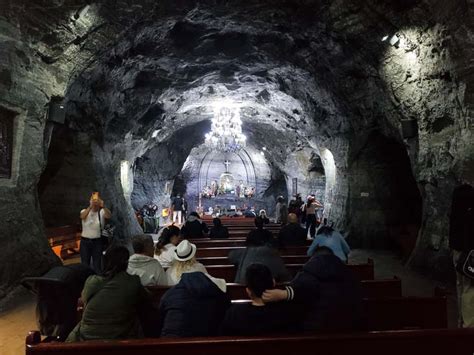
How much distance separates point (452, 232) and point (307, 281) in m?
1.95

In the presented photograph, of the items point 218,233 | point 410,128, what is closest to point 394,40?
point 410,128

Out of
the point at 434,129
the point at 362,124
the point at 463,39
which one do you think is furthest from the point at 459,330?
the point at 362,124

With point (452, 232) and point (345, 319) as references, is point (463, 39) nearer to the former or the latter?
point (452, 232)

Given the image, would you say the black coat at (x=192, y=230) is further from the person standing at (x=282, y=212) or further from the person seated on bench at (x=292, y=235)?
the person standing at (x=282, y=212)

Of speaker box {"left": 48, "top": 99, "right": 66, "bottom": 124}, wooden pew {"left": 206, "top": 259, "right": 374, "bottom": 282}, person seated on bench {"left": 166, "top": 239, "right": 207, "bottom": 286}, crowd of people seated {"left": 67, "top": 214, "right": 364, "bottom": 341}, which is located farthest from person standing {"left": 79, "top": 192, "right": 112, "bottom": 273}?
crowd of people seated {"left": 67, "top": 214, "right": 364, "bottom": 341}

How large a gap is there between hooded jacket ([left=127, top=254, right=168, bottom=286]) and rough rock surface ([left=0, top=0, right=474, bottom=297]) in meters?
2.91

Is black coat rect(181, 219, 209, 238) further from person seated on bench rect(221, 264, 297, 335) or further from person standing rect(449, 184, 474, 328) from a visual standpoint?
person seated on bench rect(221, 264, 297, 335)

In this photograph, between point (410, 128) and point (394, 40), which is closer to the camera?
point (394, 40)

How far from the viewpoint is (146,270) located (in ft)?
12.6

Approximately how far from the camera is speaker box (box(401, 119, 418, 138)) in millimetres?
7859

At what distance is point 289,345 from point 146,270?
2.02 meters

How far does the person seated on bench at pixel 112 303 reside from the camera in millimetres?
2572

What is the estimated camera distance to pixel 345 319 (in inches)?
96.2

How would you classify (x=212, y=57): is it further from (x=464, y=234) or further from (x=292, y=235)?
(x=464, y=234)
